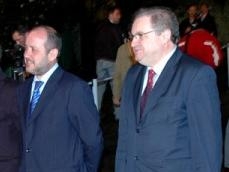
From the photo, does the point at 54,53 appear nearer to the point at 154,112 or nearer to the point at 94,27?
the point at 154,112

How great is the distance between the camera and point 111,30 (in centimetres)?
1184

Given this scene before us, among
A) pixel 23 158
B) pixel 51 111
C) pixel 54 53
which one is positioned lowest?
pixel 23 158

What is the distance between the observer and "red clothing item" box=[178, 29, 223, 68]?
9.08m

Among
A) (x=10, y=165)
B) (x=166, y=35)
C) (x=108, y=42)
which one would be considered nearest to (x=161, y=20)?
(x=166, y=35)

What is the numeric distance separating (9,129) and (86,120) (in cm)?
62

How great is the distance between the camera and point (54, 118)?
4758 mm

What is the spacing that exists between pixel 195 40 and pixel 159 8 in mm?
4870

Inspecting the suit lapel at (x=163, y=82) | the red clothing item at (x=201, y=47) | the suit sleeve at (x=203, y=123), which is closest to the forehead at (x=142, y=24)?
the suit lapel at (x=163, y=82)

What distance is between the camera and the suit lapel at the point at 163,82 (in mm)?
4148

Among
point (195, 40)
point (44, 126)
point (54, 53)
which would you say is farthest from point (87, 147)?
point (195, 40)

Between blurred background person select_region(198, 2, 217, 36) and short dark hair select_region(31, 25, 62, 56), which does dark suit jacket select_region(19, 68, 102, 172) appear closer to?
short dark hair select_region(31, 25, 62, 56)

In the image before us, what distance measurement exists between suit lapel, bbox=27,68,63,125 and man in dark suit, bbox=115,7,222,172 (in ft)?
2.42

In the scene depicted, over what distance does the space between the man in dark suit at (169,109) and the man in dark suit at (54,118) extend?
58 cm

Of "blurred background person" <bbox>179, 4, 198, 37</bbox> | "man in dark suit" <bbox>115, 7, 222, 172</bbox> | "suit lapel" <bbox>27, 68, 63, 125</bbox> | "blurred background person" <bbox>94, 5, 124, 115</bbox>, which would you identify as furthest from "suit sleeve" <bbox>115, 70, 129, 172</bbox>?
"blurred background person" <bbox>179, 4, 198, 37</bbox>
